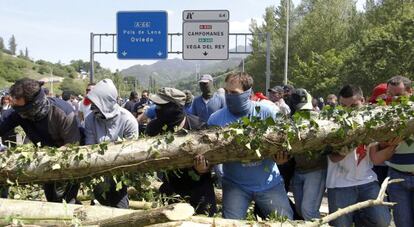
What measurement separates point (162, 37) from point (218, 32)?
2.17 m

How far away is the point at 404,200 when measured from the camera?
4.55 metres

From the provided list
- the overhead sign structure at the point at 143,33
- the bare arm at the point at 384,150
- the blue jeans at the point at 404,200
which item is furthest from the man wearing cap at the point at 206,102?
the overhead sign structure at the point at 143,33

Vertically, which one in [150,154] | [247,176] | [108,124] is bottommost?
[247,176]

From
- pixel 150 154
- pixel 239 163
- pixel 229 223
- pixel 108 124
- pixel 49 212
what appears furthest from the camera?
pixel 108 124

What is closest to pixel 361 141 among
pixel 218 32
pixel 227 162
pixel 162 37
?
pixel 227 162

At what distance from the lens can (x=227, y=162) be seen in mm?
4496

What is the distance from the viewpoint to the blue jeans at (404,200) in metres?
4.52

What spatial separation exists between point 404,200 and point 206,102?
4.11 meters

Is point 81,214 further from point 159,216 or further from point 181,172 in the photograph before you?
point 181,172

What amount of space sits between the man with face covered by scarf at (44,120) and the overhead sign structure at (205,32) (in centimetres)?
636

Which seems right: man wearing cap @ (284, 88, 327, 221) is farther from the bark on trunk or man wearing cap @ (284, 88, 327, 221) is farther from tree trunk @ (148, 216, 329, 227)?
the bark on trunk

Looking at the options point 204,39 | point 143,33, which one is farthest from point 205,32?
point 143,33

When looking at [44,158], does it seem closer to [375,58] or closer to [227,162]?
[227,162]

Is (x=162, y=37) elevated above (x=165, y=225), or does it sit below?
above
